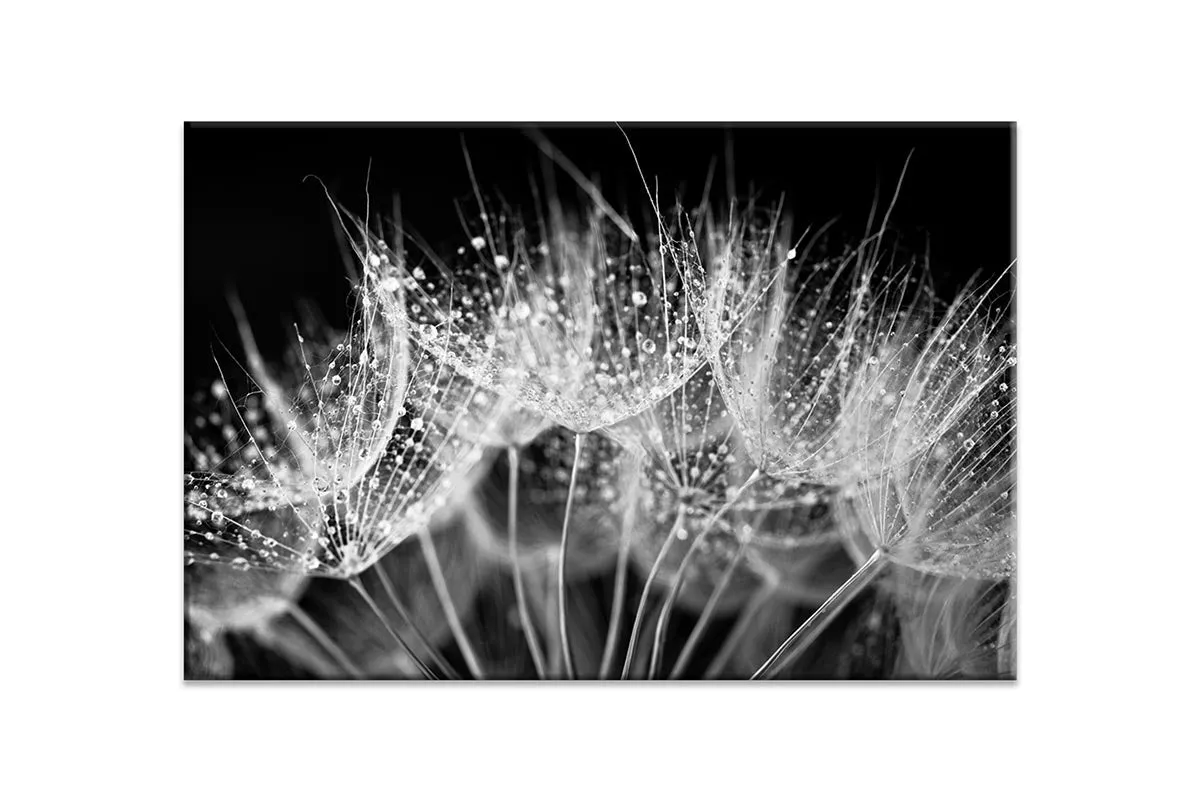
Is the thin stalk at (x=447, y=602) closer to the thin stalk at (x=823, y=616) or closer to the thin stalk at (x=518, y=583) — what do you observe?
the thin stalk at (x=518, y=583)

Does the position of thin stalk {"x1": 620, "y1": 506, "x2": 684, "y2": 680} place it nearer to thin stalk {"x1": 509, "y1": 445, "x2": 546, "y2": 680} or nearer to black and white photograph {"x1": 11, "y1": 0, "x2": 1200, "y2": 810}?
black and white photograph {"x1": 11, "y1": 0, "x2": 1200, "y2": 810}

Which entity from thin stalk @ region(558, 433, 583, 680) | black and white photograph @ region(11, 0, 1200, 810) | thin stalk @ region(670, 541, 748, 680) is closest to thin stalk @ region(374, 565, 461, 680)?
black and white photograph @ region(11, 0, 1200, 810)

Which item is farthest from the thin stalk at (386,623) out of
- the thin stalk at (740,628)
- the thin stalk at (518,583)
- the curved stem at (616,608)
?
the thin stalk at (740,628)

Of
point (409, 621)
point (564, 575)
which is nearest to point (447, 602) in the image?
point (409, 621)

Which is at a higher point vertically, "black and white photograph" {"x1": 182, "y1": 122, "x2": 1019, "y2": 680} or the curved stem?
"black and white photograph" {"x1": 182, "y1": 122, "x2": 1019, "y2": 680}

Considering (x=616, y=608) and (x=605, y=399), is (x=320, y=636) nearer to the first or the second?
(x=616, y=608)

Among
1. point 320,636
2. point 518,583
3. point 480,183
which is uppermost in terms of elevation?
point 480,183
